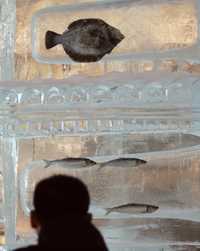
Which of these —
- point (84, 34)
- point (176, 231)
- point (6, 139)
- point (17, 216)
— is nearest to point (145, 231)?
point (176, 231)

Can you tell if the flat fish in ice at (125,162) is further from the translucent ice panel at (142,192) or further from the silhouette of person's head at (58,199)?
the silhouette of person's head at (58,199)

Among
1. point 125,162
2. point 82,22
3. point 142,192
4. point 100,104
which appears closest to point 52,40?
point 82,22

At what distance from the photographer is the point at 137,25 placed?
2295mm

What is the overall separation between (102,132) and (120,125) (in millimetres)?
76

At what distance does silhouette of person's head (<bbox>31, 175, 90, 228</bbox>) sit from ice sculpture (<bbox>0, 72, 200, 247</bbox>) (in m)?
0.04

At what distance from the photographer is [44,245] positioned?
2051 mm

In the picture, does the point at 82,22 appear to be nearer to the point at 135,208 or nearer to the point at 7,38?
the point at 7,38

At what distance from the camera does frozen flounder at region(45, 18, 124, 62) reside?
2.30 metres

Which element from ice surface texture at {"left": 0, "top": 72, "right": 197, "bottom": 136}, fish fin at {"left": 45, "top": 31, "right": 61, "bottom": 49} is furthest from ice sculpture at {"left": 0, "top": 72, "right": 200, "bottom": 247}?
fish fin at {"left": 45, "top": 31, "right": 61, "bottom": 49}

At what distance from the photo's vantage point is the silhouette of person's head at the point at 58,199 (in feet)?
7.11

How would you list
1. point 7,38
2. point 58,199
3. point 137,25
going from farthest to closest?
point 7,38 → point 137,25 → point 58,199

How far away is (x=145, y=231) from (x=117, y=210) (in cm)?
13

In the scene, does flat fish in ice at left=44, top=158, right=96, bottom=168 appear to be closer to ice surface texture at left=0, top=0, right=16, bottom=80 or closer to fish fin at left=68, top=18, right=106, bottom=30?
ice surface texture at left=0, top=0, right=16, bottom=80

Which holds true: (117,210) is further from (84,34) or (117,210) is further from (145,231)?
(84,34)
